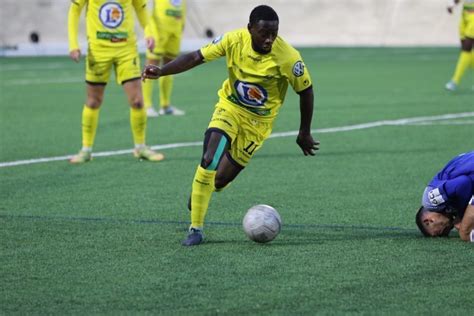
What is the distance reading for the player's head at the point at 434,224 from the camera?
27.3 feet

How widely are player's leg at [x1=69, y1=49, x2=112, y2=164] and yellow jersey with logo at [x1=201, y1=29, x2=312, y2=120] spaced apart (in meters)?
4.52

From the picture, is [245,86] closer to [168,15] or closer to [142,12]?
[142,12]

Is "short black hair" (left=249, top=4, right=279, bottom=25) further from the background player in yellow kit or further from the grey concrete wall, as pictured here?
the grey concrete wall

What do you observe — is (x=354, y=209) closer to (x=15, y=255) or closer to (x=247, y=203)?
(x=247, y=203)

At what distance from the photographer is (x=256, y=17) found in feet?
26.1

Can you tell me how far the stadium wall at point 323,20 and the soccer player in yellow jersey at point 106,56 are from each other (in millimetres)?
22195

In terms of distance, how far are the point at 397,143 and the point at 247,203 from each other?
4.66m

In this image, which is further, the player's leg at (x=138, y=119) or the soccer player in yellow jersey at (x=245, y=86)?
the player's leg at (x=138, y=119)

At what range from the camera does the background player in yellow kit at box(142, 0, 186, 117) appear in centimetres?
1797

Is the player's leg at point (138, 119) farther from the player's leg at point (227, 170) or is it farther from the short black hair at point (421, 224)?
the short black hair at point (421, 224)

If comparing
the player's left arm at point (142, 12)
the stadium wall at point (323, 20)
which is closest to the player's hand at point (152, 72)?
the player's left arm at point (142, 12)

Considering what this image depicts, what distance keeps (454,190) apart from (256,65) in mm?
1801

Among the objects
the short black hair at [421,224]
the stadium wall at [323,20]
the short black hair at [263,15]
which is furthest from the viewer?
the stadium wall at [323,20]

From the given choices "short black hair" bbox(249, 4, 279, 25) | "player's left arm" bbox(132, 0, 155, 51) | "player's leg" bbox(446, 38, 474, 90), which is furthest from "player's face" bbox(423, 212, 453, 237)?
"player's leg" bbox(446, 38, 474, 90)
